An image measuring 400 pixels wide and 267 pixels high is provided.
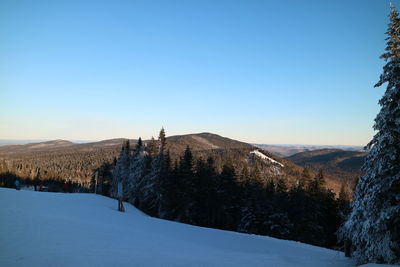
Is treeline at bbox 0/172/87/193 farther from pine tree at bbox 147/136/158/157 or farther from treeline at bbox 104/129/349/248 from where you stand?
treeline at bbox 104/129/349/248

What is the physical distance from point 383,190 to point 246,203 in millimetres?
23597

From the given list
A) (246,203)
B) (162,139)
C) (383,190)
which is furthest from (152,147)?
(383,190)

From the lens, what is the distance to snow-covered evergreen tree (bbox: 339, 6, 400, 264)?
9.61 meters

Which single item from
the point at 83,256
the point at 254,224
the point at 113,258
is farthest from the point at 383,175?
the point at 254,224

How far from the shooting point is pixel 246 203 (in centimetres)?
3253

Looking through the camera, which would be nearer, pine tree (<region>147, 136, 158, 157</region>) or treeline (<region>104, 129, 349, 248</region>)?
treeline (<region>104, 129, 349, 248</region>)

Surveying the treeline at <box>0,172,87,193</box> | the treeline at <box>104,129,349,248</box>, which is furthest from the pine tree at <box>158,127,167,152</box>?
the treeline at <box>0,172,87,193</box>

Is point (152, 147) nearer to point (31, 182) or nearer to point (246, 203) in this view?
point (246, 203)

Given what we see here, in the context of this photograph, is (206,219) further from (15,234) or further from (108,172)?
(108,172)

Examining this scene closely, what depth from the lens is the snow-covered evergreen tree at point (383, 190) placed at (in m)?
9.61

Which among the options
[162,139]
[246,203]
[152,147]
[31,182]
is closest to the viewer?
[246,203]

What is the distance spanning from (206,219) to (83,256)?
102 feet

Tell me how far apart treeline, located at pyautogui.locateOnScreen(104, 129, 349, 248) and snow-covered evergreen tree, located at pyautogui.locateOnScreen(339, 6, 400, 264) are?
20260 mm

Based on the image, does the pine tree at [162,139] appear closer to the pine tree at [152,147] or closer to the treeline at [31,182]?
the pine tree at [152,147]
